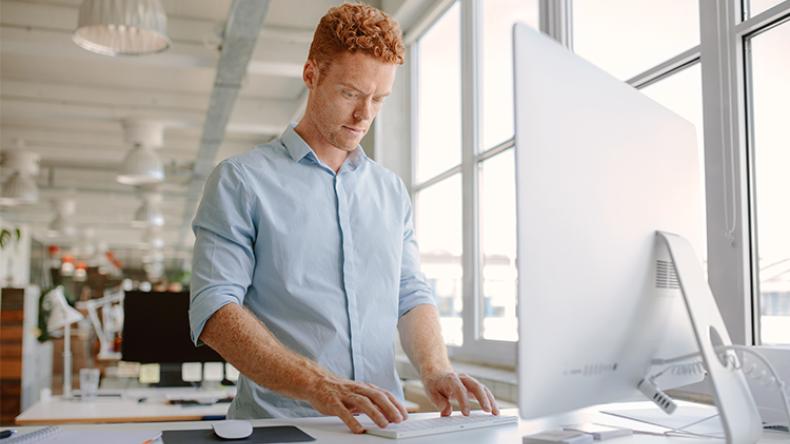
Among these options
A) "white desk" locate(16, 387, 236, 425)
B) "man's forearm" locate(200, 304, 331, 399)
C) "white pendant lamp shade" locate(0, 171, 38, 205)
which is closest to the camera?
"man's forearm" locate(200, 304, 331, 399)

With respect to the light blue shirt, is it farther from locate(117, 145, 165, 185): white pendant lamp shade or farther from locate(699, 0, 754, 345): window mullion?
locate(117, 145, 165, 185): white pendant lamp shade

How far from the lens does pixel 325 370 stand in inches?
52.0

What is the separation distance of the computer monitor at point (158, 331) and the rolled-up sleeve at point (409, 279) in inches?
94.1

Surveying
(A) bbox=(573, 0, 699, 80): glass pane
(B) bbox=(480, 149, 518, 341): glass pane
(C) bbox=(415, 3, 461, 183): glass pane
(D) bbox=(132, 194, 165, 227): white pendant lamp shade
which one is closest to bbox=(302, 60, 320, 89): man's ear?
(A) bbox=(573, 0, 699, 80): glass pane

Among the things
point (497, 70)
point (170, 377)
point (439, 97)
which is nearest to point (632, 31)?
point (497, 70)

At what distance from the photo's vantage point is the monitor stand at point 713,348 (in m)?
1.07

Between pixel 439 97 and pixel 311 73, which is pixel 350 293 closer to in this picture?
pixel 311 73

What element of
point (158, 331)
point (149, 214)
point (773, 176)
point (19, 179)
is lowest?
point (158, 331)

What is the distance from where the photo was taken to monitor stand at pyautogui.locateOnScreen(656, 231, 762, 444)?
1.07 metres

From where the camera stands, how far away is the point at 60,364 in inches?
532

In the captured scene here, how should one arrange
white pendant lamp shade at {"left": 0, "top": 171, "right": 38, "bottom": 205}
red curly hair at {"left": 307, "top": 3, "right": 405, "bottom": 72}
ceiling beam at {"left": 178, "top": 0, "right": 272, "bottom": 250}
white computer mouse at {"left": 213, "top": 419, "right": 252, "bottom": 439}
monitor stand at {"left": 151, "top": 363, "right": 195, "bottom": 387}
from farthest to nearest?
1. white pendant lamp shade at {"left": 0, "top": 171, "right": 38, "bottom": 205}
2. ceiling beam at {"left": 178, "top": 0, "right": 272, "bottom": 250}
3. monitor stand at {"left": 151, "top": 363, "right": 195, "bottom": 387}
4. red curly hair at {"left": 307, "top": 3, "right": 405, "bottom": 72}
5. white computer mouse at {"left": 213, "top": 419, "right": 252, "bottom": 439}

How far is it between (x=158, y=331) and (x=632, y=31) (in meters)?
2.63

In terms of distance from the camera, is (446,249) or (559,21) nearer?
(559,21)

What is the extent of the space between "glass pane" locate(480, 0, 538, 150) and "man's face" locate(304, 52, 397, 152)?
251 cm
